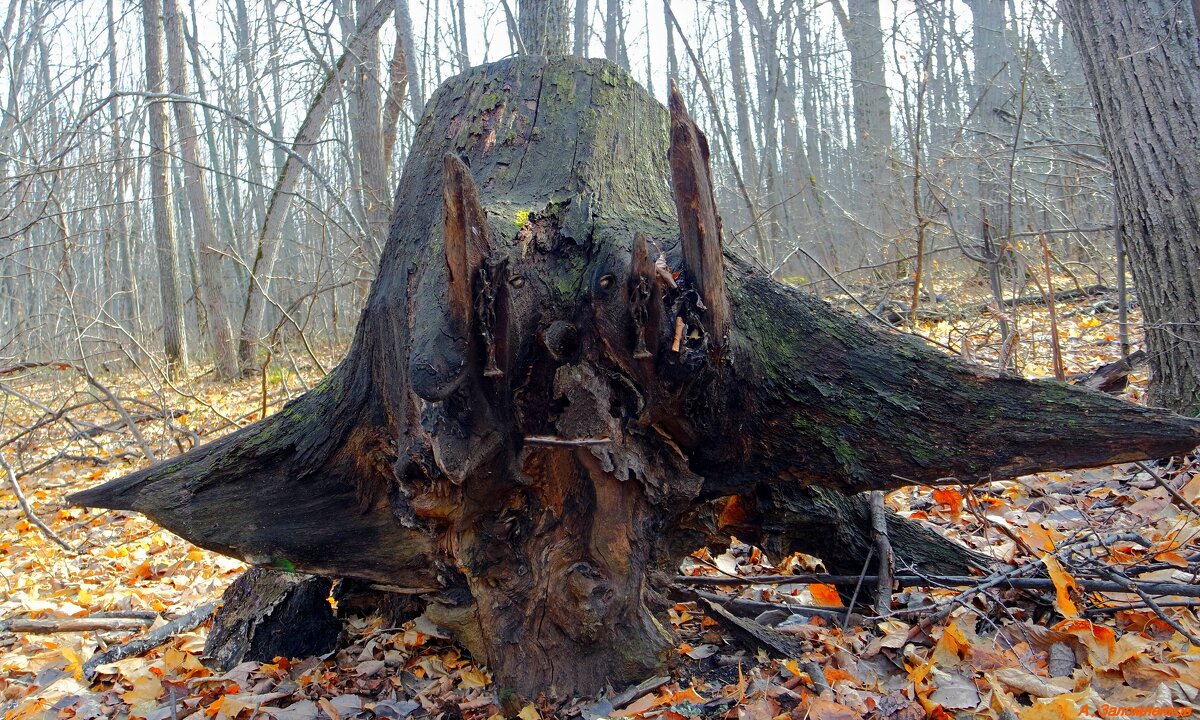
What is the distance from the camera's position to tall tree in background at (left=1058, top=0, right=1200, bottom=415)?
3.56 meters

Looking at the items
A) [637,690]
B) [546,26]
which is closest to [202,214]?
[546,26]

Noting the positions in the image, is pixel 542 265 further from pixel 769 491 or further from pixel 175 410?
pixel 175 410

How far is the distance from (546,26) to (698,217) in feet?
16.1

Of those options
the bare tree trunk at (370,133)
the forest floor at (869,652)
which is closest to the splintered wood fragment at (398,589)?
the forest floor at (869,652)

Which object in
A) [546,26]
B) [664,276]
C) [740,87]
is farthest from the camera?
[740,87]

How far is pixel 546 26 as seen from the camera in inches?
249

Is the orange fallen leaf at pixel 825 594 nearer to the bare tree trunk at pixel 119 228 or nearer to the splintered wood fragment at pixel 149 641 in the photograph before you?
the splintered wood fragment at pixel 149 641

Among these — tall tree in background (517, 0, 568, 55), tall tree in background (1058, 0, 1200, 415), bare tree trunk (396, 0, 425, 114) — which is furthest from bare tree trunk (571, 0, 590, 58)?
tall tree in background (1058, 0, 1200, 415)

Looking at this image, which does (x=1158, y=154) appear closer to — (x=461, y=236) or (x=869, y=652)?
(x=869, y=652)

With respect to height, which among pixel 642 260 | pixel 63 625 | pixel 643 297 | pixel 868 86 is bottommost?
pixel 63 625

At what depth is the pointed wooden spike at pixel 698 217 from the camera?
1971 millimetres

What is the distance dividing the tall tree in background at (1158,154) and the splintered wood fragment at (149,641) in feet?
15.5

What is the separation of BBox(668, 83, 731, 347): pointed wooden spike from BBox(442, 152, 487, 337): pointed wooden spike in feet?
1.77

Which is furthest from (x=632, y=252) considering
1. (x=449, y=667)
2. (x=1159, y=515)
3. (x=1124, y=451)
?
(x=1159, y=515)
